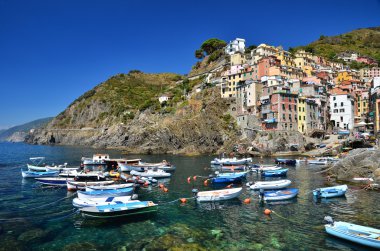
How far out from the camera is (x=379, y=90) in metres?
78.8

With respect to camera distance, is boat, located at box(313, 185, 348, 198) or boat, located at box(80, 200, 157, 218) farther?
boat, located at box(313, 185, 348, 198)

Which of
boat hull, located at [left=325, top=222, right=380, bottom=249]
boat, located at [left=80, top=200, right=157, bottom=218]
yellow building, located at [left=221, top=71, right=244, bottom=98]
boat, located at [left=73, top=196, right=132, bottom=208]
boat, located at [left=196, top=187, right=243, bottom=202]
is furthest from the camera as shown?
yellow building, located at [left=221, top=71, right=244, bottom=98]

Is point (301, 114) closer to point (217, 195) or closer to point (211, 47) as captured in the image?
point (217, 195)

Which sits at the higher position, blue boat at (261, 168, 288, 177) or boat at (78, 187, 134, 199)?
boat at (78, 187, 134, 199)

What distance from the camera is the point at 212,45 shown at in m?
149

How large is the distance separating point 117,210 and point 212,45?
13451 centimetres

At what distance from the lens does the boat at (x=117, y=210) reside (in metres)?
25.5

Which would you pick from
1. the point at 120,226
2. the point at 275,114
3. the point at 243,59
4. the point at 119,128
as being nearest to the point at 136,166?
the point at 120,226

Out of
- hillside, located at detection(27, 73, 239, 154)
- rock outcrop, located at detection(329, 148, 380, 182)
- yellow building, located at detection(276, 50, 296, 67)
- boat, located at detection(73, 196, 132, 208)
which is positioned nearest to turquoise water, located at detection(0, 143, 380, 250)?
boat, located at detection(73, 196, 132, 208)

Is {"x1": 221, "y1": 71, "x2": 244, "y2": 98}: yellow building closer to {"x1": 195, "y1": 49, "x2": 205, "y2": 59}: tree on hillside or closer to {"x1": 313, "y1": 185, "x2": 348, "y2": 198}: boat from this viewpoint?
{"x1": 195, "y1": 49, "x2": 205, "y2": 59}: tree on hillside

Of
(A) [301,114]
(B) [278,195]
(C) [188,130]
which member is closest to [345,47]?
(A) [301,114]

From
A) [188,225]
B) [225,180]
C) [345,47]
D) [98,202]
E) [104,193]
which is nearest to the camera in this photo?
[188,225]

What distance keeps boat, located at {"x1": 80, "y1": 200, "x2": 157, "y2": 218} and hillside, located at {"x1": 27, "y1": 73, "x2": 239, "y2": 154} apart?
5928 cm

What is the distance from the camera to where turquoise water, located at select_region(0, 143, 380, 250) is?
2059cm
